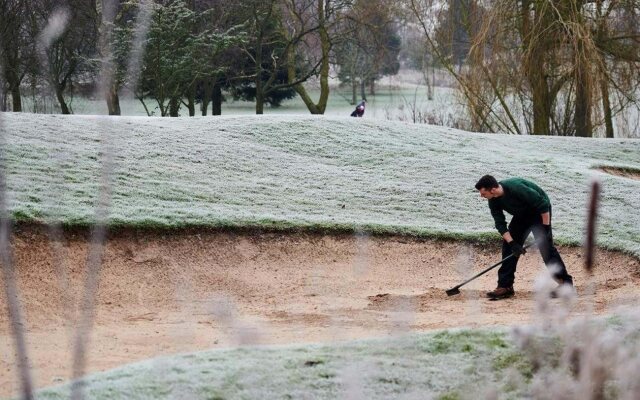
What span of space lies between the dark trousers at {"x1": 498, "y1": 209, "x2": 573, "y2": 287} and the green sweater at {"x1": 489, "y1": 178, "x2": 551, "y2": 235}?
13 cm

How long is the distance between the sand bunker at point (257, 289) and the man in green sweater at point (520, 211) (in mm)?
692

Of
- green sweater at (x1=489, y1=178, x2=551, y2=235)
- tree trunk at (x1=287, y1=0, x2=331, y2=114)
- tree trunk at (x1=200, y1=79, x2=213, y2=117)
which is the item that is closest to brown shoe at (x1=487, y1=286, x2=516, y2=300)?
green sweater at (x1=489, y1=178, x2=551, y2=235)

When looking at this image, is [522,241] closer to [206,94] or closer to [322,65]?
[206,94]

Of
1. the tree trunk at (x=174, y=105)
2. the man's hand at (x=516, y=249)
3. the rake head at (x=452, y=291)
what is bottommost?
the rake head at (x=452, y=291)

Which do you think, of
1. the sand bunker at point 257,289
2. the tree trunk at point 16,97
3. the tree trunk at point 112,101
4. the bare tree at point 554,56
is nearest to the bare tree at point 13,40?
the tree trunk at point 16,97

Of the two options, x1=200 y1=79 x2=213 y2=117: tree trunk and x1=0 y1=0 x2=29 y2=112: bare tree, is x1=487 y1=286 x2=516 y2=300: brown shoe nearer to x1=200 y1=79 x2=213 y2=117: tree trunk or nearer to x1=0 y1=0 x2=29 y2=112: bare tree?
x1=0 y1=0 x2=29 y2=112: bare tree

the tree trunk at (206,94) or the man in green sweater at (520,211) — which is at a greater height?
the tree trunk at (206,94)

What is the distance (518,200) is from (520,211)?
20cm

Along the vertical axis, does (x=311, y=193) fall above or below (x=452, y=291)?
above

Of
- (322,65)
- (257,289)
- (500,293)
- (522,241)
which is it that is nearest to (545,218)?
(522,241)

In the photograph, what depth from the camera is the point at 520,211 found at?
1040 cm

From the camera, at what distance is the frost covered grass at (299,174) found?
13.7 metres

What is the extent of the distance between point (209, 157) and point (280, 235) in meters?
4.44

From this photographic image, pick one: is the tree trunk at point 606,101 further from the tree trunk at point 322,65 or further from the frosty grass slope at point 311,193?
the tree trunk at point 322,65
